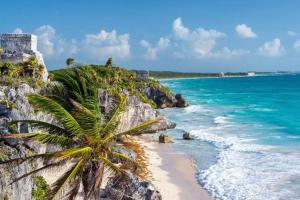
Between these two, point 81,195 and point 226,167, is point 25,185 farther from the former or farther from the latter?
point 226,167

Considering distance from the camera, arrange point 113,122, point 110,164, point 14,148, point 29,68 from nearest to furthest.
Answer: point 110,164 < point 113,122 < point 14,148 < point 29,68

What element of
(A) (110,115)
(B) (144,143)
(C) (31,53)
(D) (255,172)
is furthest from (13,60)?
(A) (110,115)

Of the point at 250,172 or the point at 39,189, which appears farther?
the point at 250,172

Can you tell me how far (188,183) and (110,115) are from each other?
12888mm

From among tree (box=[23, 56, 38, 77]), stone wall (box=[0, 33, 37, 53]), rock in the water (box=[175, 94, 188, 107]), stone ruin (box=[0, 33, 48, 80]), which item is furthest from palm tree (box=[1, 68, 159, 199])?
rock in the water (box=[175, 94, 188, 107])

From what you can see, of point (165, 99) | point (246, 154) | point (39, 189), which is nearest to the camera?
point (39, 189)

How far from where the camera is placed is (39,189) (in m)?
18.8

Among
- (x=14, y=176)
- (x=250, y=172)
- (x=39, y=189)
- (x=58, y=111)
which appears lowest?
(x=250, y=172)

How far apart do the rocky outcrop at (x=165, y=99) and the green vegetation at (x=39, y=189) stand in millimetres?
56289

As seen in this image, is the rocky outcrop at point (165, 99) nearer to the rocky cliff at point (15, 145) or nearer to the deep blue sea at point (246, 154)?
the deep blue sea at point (246, 154)

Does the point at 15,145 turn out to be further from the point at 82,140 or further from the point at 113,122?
the point at 113,122

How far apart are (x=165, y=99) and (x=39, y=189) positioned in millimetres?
58278

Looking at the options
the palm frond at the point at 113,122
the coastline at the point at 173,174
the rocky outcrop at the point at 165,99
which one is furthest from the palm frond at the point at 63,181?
the rocky outcrop at the point at 165,99

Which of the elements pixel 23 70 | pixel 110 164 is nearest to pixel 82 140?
pixel 110 164
